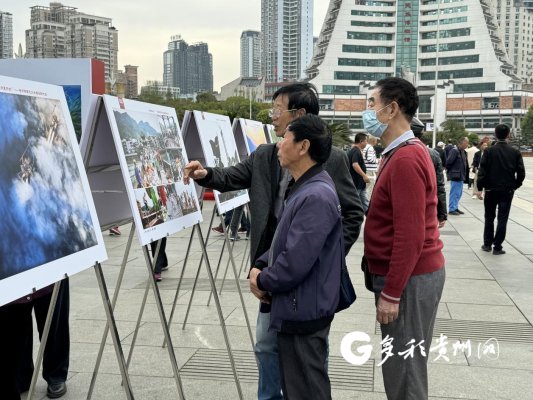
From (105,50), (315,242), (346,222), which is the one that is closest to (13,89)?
(315,242)

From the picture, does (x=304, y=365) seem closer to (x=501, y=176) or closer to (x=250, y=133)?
(x=250, y=133)

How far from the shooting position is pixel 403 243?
8.96ft

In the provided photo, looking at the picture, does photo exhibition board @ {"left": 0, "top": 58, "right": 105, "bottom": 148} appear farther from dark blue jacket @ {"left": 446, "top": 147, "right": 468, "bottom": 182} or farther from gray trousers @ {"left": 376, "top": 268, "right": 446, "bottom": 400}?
gray trousers @ {"left": 376, "top": 268, "right": 446, "bottom": 400}

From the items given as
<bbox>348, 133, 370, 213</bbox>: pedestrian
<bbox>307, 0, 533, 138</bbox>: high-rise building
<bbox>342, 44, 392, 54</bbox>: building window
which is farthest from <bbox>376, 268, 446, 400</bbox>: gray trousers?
<bbox>342, 44, 392, 54</bbox>: building window

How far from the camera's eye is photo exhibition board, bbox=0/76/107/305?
2.38 metres

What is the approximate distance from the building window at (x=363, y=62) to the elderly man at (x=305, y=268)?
393ft

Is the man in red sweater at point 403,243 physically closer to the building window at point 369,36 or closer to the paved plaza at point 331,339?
the paved plaza at point 331,339

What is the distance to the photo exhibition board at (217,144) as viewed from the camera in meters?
5.22

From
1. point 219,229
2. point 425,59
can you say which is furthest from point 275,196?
point 425,59

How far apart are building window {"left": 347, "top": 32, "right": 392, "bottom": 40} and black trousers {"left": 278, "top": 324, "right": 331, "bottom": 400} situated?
12255 cm

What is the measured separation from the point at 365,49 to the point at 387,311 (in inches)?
4864

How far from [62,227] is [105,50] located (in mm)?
104186

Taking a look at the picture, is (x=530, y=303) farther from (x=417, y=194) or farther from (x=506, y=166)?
(x=417, y=194)

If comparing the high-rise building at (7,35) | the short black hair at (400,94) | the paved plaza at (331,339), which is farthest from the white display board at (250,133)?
the high-rise building at (7,35)
